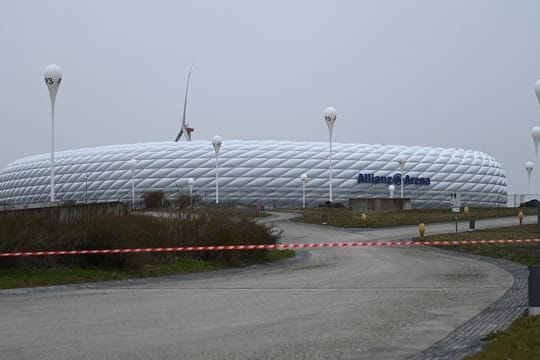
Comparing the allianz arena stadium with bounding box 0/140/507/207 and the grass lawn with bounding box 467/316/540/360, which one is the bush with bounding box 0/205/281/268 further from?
the allianz arena stadium with bounding box 0/140/507/207

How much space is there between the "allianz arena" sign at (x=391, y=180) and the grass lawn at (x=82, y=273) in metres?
81.6

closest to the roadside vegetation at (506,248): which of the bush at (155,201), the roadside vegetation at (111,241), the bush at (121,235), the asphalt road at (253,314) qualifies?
the asphalt road at (253,314)

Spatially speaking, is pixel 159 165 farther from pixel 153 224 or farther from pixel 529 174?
pixel 153 224

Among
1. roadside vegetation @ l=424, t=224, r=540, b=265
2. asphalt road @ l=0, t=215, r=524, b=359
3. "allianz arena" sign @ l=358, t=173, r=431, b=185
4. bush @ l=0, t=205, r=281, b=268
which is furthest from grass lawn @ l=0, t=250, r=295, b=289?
"allianz arena" sign @ l=358, t=173, r=431, b=185

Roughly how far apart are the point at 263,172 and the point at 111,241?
82.5 meters

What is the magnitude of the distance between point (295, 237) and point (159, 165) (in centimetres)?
6670

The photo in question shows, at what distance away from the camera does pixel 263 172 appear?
102000 mm

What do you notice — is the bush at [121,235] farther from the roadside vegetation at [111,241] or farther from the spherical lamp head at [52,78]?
the spherical lamp head at [52,78]

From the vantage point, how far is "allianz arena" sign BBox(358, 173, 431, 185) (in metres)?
103

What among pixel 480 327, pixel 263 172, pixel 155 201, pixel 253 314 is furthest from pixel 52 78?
pixel 263 172

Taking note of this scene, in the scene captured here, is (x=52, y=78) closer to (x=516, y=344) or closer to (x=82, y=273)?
(x=82, y=273)

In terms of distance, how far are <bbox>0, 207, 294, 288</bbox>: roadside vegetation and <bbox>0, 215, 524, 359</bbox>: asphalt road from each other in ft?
4.50

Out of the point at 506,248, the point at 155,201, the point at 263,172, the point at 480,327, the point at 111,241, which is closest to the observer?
the point at 480,327

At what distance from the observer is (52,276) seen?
57.9ft
